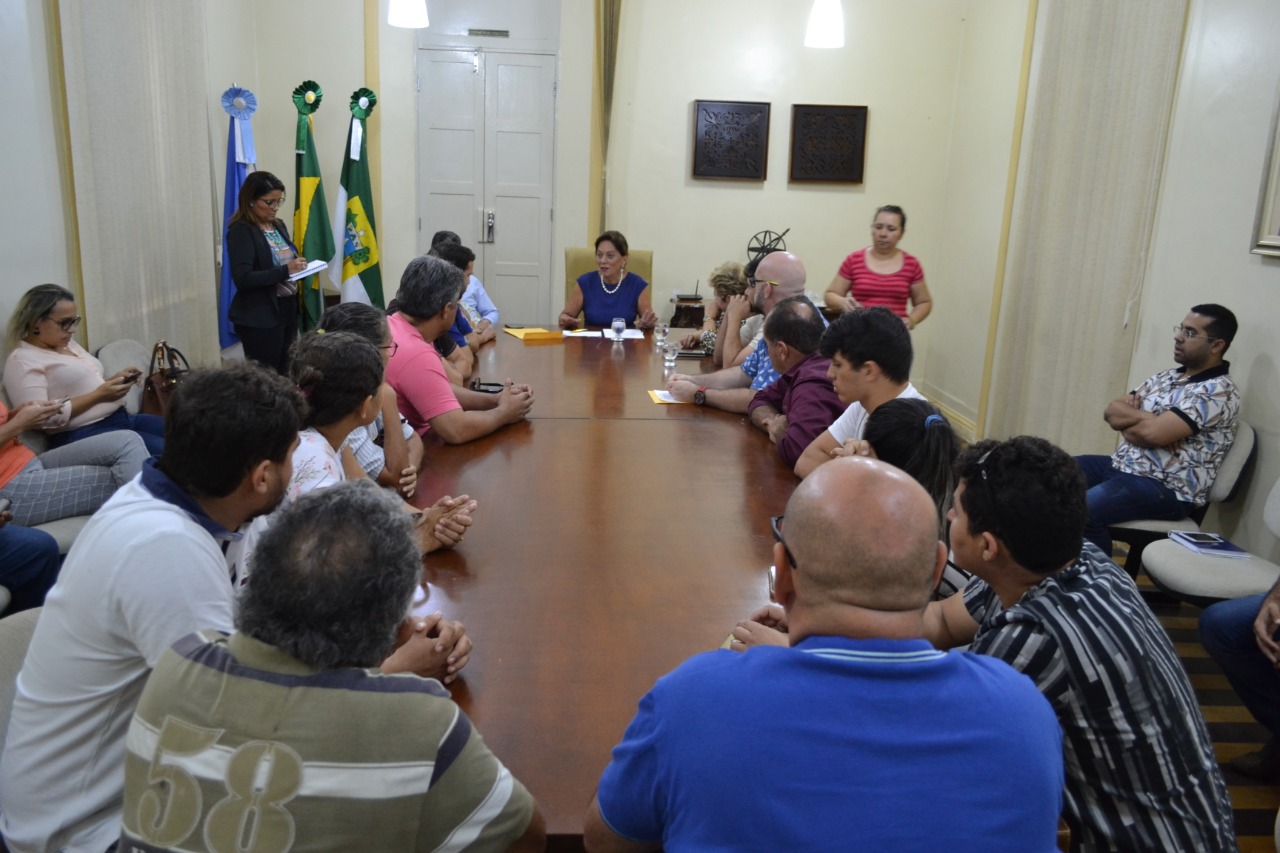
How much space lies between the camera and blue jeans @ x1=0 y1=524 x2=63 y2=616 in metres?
2.74

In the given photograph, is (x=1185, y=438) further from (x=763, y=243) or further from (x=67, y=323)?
(x=763, y=243)

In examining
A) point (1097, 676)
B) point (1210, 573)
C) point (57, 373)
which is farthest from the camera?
point (57, 373)

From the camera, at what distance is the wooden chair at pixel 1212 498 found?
11.5 ft

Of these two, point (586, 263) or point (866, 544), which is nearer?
point (866, 544)

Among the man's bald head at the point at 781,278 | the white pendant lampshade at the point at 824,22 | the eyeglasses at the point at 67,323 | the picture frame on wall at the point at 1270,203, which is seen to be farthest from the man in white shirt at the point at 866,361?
the white pendant lampshade at the point at 824,22

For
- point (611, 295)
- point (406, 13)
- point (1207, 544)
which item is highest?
point (406, 13)

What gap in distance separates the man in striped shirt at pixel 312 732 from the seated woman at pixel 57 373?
9.10 ft

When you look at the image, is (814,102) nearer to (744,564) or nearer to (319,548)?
(744,564)

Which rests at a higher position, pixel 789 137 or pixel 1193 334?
pixel 789 137

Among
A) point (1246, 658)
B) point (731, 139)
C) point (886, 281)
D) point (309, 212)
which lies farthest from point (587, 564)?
point (731, 139)

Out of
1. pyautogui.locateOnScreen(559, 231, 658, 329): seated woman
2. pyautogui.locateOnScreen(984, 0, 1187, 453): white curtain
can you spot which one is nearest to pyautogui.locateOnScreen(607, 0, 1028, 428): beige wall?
pyautogui.locateOnScreen(984, 0, 1187, 453): white curtain

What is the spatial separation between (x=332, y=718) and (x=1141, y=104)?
4651 millimetres

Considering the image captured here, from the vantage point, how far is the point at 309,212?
22.4 ft

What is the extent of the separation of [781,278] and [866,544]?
11.4 ft
